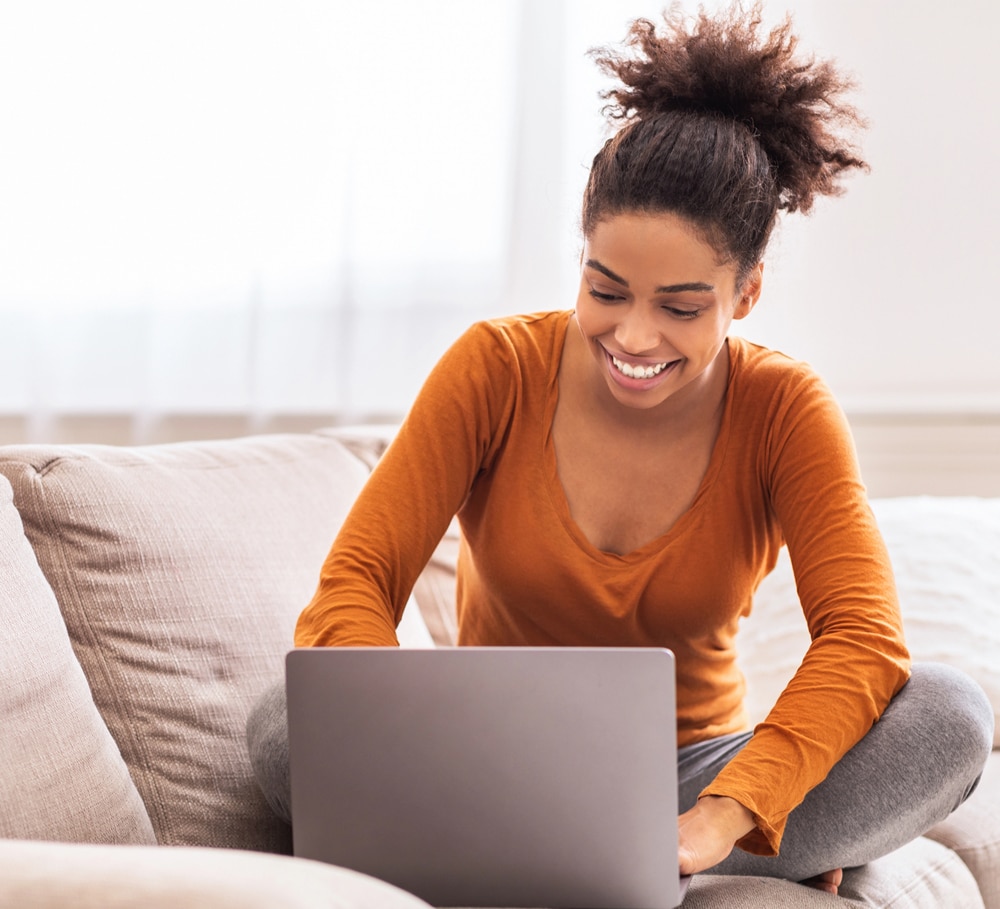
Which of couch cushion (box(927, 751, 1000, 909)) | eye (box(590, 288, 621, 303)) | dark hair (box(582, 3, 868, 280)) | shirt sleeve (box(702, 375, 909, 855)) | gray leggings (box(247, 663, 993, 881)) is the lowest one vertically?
couch cushion (box(927, 751, 1000, 909))

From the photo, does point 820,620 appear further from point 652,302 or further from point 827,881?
point 652,302

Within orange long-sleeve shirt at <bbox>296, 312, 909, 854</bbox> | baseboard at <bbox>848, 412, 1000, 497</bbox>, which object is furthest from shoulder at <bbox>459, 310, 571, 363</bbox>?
baseboard at <bbox>848, 412, 1000, 497</bbox>

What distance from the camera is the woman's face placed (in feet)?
3.98

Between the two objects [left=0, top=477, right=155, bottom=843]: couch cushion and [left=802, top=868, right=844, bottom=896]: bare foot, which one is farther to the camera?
[left=802, top=868, right=844, bottom=896]: bare foot

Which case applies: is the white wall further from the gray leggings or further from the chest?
the gray leggings

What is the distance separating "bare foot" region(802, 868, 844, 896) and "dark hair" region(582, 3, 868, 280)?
2.01ft

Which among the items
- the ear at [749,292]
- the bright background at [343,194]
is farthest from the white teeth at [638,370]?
the bright background at [343,194]

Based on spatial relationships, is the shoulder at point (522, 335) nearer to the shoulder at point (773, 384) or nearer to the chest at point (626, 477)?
the chest at point (626, 477)

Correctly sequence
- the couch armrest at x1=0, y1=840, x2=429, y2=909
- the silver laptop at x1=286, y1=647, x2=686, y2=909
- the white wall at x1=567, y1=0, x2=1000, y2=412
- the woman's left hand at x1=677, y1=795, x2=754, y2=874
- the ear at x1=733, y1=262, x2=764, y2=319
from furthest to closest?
the white wall at x1=567, y1=0, x2=1000, y2=412 → the ear at x1=733, y1=262, x2=764, y2=319 → the woman's left hand at x1=677, y1=795, x2=754, y2=874 → the silver laptop at x1=286, y1=647, x2=686, y2=909 → the couch armrest at x1=0, y1=840, x2=429, y2=909

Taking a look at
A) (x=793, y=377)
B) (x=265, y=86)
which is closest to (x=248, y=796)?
(x=793, y=377)

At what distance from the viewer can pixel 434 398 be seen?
1350 mm

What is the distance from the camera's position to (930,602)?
66.2 inches

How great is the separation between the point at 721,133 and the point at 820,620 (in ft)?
1.68

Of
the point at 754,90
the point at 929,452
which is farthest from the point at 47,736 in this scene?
the point at 929,452
